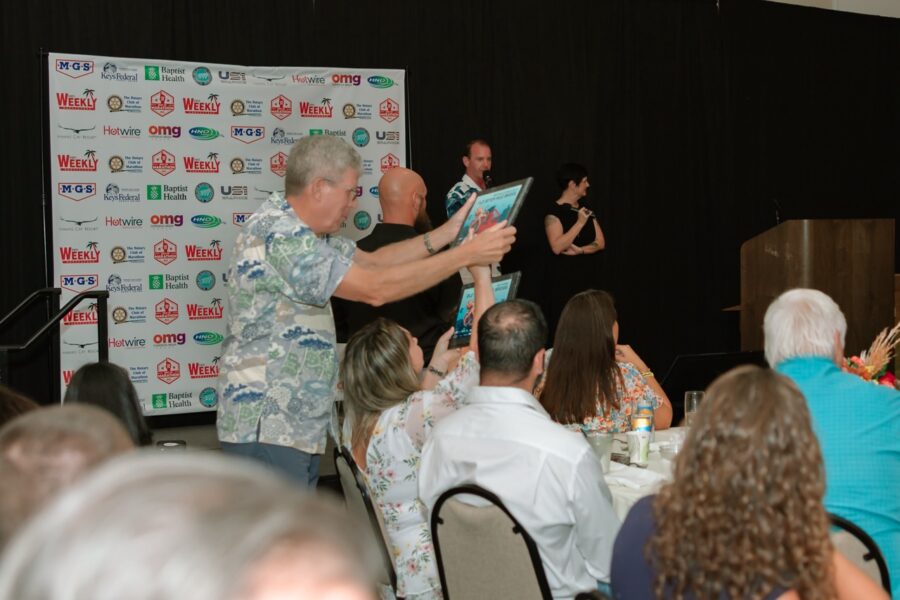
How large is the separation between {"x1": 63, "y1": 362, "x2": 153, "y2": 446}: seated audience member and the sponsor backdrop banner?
3.16m

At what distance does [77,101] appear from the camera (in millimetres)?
6211

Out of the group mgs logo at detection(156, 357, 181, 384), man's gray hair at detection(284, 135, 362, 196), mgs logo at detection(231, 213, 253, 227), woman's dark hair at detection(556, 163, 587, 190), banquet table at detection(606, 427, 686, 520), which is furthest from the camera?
woman's dark hair at detection(556, 163, 587, 190)

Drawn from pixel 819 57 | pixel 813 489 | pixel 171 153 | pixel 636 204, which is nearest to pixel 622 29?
pixel 636 204

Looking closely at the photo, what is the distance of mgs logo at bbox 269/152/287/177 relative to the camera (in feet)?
22.0

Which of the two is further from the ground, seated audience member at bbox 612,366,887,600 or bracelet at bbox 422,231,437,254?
bracelet at bbox 422,231,437,254

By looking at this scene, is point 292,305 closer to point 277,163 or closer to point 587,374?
point 587,374

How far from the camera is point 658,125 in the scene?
8758 millimetres

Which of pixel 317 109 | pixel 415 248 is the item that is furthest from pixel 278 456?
pixel 317 109

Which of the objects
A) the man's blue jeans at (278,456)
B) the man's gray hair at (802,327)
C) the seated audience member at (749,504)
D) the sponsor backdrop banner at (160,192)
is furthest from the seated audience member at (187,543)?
the sponsor backdrop banner at (160,192)

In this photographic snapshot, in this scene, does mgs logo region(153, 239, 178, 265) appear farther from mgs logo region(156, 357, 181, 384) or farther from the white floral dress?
the white floral dress

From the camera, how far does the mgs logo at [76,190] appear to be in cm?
616

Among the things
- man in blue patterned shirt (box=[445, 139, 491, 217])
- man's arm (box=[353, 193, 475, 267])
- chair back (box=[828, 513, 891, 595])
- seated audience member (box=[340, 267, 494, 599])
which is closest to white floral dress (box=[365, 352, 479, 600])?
seated audience member (box=[340, 267, 494, 599])

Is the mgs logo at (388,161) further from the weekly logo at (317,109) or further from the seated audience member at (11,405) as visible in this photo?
the seated audience member at (11,405)

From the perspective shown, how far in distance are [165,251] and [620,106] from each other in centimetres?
410
